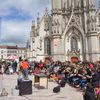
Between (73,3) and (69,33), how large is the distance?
19.3 ft

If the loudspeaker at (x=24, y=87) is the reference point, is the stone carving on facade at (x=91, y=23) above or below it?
above

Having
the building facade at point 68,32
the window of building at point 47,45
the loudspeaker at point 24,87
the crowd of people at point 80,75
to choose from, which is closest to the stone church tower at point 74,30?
the building facade at point 68,32

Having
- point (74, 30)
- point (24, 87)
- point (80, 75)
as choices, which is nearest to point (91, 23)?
point (74, 30)

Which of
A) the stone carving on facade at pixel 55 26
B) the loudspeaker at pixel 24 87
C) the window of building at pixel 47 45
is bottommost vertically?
the loudspeaker at pixel 24 87

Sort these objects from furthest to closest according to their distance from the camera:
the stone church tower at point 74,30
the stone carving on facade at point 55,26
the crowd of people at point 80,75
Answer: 1. the stone carving on facade at point 55,26
2. the stone church tower at point 74,30
3. the crowd of people at point 80,75

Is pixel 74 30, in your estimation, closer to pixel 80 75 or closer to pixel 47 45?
pixel 47 45

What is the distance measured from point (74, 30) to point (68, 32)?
118 centimetres

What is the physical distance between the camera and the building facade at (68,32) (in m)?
50.7

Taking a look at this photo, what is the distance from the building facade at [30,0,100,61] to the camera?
5069 centimetres

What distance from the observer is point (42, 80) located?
60.5ft

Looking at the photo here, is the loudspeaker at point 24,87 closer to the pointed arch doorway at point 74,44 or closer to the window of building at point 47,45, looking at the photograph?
the pointed arch doorway at point 74,44

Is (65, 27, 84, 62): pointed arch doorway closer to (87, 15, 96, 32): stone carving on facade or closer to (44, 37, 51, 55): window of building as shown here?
(87, 15, 96, 32): stone carving on facade

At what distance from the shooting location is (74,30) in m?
52.7

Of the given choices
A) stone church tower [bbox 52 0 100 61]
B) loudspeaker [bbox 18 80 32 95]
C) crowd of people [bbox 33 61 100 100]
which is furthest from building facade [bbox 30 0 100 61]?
loudspeaker [bbox 18 80 32 95]
